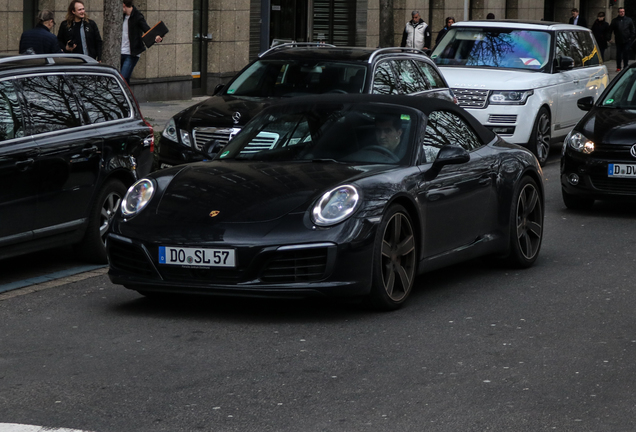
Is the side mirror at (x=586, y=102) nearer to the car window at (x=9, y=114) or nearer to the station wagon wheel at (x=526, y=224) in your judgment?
the station wagon wheel at (x=526, y=224)

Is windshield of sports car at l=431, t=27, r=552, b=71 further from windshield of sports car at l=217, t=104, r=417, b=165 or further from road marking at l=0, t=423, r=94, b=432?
road marking at l=0, t=423, r=94, b=432

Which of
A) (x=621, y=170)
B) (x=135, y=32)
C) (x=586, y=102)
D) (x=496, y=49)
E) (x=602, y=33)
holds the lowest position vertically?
(x=621, y=170)

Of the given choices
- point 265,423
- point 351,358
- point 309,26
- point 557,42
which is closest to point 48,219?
point 351,358

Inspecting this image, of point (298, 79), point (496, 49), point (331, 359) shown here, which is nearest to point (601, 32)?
point (496, 49)

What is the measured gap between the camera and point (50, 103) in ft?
28.1

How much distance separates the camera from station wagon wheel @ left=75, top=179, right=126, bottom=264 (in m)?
8.84

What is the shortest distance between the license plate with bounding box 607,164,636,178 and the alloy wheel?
4695mm

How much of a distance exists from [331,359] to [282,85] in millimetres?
7228

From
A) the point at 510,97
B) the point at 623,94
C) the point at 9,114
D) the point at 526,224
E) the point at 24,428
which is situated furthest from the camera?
the point at 510,97

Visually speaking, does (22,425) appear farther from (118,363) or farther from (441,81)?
(441,81)

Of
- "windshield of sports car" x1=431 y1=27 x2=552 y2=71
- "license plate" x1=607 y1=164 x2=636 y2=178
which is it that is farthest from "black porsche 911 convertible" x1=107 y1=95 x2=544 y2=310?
"windshield of sports car" x1=431 y1=27 x2=552 y2=71

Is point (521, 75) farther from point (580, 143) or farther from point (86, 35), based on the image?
point (86, 35)

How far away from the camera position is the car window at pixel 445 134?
7.84 m

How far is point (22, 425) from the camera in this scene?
192 inches
